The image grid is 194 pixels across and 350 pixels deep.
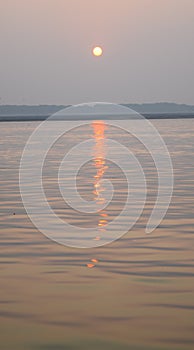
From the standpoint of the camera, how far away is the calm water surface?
1146cm

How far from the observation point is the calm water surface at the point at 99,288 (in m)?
11.5

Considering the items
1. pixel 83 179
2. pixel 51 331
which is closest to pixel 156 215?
pixel 51 331

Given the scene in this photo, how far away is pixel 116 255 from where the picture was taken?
1739cm

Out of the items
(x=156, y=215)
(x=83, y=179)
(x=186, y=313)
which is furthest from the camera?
(x=83, y=179)

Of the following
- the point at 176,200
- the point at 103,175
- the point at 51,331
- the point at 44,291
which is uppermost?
the point at 103,175

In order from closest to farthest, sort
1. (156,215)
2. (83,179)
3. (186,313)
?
(186,313)
(156,215)
(83,179)

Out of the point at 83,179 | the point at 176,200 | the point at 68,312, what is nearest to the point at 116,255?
the point at 68,312

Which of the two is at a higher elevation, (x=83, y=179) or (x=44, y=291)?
(x=83, y=179)

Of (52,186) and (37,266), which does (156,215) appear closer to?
(37,266)

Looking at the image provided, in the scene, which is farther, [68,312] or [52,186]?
[52,186]

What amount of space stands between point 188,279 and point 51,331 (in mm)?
3917

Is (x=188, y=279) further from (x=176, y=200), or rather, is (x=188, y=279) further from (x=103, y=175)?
(x=103, y=175)

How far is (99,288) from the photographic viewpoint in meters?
14.3

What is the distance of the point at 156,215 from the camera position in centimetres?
2320
